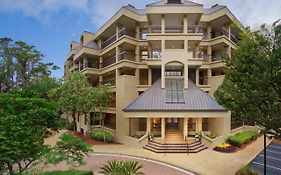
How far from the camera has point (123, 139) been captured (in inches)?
1031

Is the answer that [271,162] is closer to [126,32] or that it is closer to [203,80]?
[203,80]

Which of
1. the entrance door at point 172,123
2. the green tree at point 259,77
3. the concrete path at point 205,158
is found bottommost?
the concrete path at point 205,158

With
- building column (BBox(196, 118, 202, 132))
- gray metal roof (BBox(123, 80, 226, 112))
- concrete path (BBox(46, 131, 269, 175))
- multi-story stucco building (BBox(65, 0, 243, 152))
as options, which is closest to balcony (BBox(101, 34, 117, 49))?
multi-story stucco building (BBox(65, 0, 243, 152))

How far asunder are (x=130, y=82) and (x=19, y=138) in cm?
1968

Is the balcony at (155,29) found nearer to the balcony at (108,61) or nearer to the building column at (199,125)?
the balcony at (108,61)

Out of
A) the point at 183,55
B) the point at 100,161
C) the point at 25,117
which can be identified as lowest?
the point at 100,161

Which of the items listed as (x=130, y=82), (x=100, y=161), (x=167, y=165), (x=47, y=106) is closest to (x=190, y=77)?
(x=130, y=82)

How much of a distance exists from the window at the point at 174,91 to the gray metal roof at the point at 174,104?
0.50 m

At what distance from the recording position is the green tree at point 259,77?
1094cm

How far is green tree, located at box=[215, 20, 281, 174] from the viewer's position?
10938 millimetres

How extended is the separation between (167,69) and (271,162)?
15.9m

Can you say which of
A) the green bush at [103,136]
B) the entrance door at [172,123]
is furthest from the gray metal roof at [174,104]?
the entrance door at [172,123]

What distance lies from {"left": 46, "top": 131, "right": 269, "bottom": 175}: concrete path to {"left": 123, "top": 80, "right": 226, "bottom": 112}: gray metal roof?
462cm

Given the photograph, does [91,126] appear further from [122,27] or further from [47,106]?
[47,106]
